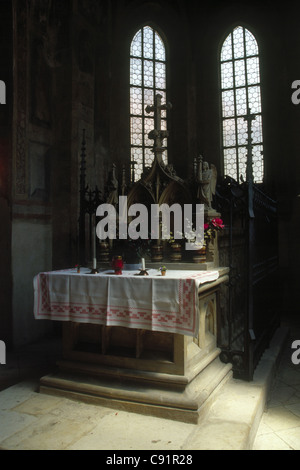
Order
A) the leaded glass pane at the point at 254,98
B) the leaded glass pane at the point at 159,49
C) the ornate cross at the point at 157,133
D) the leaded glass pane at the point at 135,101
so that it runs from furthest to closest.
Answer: the leaded glass pane at the point at 159,49 → the leaded glass pane at the point at 135,101 → the leaded glass pane at the point at 254,98 → the ornate cross at the point at 157,133

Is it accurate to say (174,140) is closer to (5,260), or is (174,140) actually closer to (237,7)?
(237,7)

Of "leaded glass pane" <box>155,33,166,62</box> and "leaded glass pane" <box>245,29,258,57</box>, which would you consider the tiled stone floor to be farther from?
"leaded glass pane" <box>155,33,166,62</box>

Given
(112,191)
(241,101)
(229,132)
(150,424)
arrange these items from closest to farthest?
(150,424)
(112,191)
(241,101)
(229,132)

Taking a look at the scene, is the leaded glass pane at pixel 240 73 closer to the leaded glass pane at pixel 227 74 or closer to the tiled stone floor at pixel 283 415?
the leaded glass pane at pixel 227 74

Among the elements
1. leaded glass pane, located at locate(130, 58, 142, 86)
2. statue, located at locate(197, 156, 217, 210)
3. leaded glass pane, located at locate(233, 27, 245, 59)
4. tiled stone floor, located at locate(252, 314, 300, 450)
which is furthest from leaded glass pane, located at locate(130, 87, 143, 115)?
tiled stone floor, located at locate(252, 314, 300, 450)

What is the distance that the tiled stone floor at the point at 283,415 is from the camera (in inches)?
127

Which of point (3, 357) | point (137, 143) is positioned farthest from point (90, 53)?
point (3, 357)

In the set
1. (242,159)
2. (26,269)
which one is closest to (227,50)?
(242,159)

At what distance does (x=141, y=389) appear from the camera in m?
3.63

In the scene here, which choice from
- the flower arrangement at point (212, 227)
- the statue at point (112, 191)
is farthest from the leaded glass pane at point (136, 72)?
the flower arrangement at point (212, 227)

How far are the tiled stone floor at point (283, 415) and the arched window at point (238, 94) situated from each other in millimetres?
5752

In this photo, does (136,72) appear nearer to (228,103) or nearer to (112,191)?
(228,103)

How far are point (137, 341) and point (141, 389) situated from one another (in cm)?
45

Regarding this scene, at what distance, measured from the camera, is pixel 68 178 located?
7.23m
